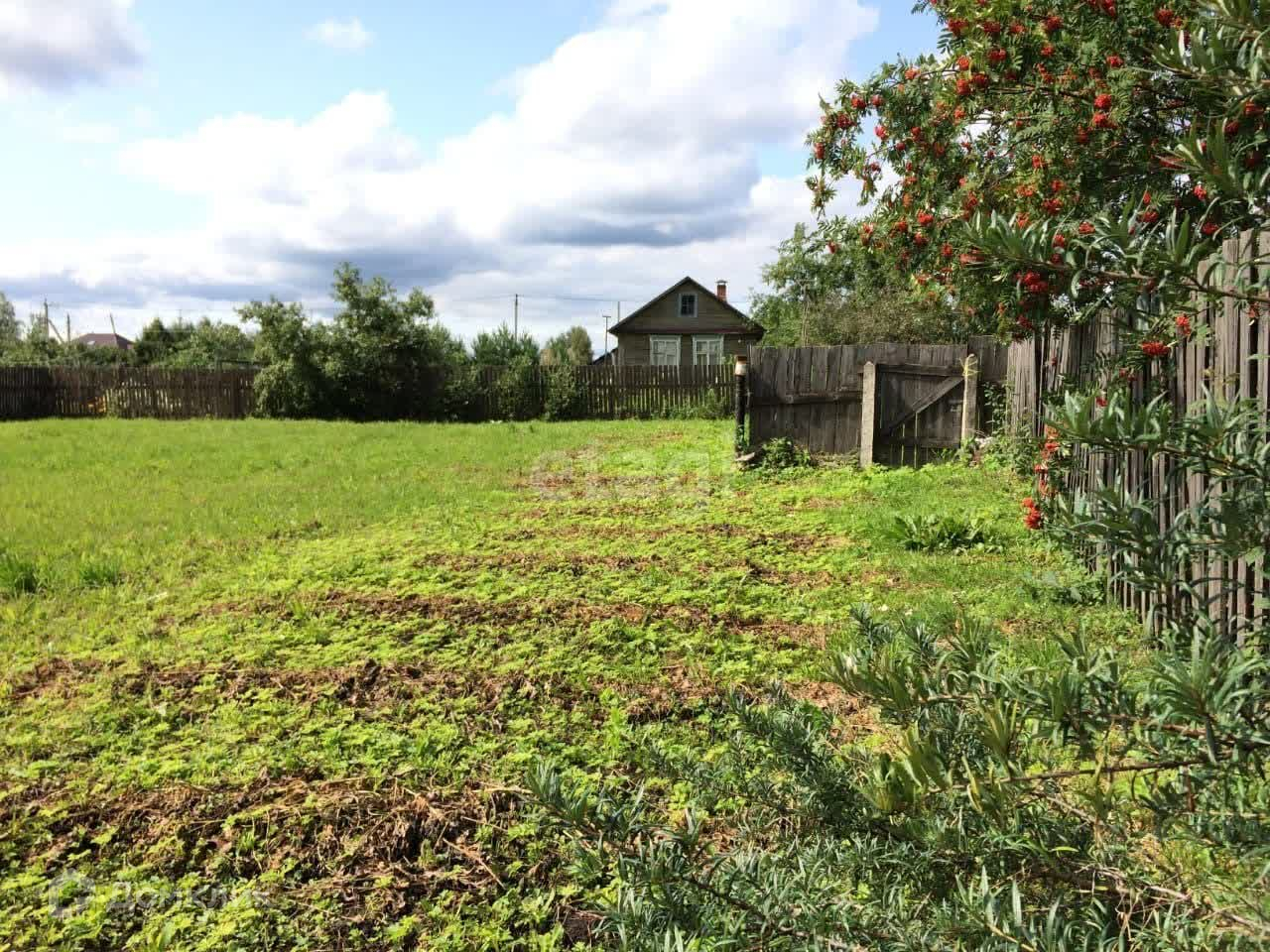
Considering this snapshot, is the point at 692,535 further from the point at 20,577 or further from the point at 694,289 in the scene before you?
the point at 694,289

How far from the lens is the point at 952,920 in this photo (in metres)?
1.02

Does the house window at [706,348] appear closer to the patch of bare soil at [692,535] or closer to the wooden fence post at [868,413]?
the wooden fence post at [868,413]

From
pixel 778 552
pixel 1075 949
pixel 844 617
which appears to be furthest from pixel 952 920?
pixel 778 552

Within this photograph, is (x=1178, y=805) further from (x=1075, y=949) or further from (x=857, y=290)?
(x=857, y=290)

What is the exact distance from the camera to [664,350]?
43219 mm

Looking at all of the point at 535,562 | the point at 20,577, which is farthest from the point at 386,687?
the point at 20,577

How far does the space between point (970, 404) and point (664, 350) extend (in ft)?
112

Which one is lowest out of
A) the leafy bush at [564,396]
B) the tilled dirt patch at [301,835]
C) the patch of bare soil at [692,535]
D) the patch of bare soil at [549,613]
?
the tilled dirt patch at [301,835]

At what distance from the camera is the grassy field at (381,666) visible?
246 centimetres

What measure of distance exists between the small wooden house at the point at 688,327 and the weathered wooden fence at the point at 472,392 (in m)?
20.9

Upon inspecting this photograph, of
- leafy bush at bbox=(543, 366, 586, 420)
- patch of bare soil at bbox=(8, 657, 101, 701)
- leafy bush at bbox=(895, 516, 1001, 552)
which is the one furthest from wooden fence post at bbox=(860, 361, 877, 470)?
leafy bush at bbox=(543, 366, 586, 420)

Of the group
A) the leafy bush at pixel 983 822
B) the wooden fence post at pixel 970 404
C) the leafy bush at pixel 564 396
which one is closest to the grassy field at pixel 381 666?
the leafy bush at pixel 983 822

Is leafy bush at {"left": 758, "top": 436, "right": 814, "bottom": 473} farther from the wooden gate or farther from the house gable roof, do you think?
the house gable roof

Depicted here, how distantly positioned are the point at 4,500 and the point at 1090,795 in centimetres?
1048
